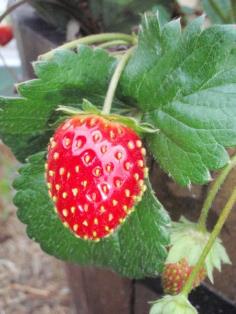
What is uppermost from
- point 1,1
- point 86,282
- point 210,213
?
point 1,1

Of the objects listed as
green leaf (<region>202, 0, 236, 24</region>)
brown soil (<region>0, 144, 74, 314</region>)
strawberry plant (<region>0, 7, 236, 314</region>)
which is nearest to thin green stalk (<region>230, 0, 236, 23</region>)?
green leaf (<region>202, 0, 236, 24</region>)

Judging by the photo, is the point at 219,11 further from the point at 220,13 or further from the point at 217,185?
the point at 217,185

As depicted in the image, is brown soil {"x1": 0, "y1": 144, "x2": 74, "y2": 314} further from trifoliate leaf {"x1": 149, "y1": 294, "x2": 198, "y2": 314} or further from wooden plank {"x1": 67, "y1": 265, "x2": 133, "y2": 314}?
trifoliate leaf {"x1": 149, "y1": 294, "x2": 198, "y2": 314}

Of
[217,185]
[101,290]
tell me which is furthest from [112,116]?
[101,290]

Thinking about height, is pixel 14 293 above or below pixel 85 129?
below

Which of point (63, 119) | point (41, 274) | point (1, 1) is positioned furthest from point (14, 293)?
point (63, 119)

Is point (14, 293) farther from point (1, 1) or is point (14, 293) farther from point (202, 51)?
point (202, 51)

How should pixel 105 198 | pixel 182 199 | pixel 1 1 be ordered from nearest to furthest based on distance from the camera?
pixel 105 198
pixel 182 199
pixel 1 1
